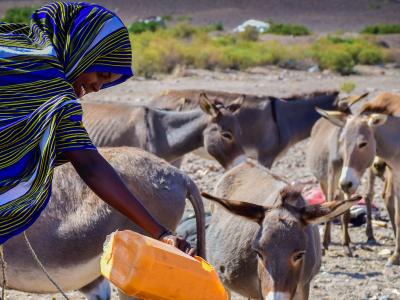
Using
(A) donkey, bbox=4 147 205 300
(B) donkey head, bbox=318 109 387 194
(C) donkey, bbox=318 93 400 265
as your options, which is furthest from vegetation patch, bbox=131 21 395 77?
(A) donkey, bbox=4 147 205 300

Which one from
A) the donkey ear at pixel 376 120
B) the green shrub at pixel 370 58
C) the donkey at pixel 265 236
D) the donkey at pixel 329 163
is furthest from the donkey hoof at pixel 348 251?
the green shrub at pixel 370 58

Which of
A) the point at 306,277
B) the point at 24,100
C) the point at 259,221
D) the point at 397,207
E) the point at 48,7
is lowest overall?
the point at 397,207

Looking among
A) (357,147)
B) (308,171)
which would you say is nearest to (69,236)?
(357,147)

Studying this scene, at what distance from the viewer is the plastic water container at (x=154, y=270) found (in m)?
3.08

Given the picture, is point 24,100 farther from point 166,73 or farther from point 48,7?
point 166,73

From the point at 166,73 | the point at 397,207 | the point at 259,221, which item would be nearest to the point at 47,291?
the point at 259,221

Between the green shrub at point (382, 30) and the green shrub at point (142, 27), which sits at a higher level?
the green shrub at point (142, 27)

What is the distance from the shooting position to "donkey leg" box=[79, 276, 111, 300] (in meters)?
5.63

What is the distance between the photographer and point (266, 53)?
102ft

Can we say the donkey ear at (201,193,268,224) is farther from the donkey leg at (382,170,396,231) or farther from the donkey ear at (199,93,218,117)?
the donkey ear at (199,93,218,117)

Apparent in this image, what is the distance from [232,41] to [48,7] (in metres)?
35.6

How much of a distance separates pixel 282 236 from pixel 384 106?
4536mm

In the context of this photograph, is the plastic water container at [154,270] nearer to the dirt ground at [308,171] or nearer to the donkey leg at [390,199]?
the dirt ground at [308,171]

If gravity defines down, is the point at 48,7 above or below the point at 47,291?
above
